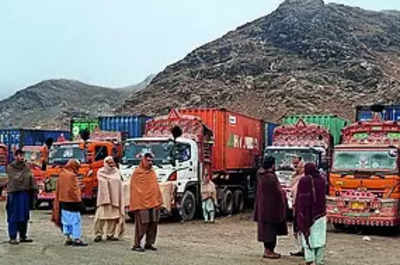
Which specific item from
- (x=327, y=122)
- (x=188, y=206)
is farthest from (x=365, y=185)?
(x=327, y=122)

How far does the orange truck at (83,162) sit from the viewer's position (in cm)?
1938

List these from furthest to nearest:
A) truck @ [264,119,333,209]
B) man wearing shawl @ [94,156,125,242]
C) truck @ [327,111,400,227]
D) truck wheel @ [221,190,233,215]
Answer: truck wheel @ [221,190,233,215]
truck @ [264,119,333,209]
truck @ [327,111,400,227]
man wearing shawl @ [94,156,125,242]

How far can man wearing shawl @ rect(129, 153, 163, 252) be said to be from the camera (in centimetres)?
1090

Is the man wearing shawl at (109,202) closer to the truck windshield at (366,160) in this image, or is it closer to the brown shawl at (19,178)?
the brown shawl at (19,178)

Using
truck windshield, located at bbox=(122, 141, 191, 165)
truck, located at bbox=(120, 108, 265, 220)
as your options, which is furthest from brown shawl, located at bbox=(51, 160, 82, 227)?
truck windshield, located at bbox=(122, 141, 191, 165)

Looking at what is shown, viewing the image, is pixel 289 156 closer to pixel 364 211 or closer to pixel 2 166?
pixel 364 211

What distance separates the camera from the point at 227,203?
20.0 metres

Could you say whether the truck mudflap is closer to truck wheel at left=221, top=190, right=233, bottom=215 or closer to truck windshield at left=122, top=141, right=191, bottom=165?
truck windshield at left=122, top=141, right=191, bottom=165

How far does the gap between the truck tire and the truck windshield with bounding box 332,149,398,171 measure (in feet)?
13.1

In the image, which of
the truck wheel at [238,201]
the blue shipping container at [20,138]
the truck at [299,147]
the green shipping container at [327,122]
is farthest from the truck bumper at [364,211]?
the blue shipping container at [20,138]

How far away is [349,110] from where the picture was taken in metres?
43.9

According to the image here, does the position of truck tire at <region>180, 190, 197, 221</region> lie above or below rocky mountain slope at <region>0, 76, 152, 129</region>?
below

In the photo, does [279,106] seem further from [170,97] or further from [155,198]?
[155,198]

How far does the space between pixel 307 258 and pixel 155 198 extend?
2.74m
